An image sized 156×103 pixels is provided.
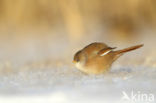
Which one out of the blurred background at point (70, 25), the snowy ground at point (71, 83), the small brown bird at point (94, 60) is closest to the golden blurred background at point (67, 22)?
the blurred background at point (70, 25)

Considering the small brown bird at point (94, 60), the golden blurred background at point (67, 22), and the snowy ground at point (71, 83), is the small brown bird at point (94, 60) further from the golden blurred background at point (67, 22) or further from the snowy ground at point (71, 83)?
the golden blurred background at point (67, 22)

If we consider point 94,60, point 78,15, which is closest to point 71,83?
point 94,60

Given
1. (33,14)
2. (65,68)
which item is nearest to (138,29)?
(33,14)

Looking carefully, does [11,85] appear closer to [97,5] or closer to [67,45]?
[67,45]

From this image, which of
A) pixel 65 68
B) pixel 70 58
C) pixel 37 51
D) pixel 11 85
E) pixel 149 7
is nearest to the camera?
pixel 11 85

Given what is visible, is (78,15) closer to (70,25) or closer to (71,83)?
(70,25)

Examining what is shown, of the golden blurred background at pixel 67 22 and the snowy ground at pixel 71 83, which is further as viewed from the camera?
the golden blurred background at pixel 67 22

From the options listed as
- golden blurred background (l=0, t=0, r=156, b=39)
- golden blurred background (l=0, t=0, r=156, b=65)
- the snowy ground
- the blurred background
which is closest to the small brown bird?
the snowy ground

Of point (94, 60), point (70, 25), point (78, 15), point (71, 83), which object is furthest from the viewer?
point (70, 25)
